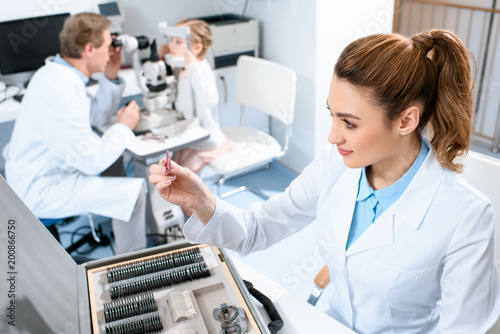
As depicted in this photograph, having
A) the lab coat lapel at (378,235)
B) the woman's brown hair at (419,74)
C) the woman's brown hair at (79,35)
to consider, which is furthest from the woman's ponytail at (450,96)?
the woman's brown hair at (79,35)

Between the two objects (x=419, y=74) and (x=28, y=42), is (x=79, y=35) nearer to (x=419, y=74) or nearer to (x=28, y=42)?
(x=28, y=42)

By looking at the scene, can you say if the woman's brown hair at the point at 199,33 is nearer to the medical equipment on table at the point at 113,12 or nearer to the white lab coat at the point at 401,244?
the medical equipment on table at the point at 113,12

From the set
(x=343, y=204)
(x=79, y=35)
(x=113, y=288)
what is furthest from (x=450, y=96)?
(x=79, y=35)

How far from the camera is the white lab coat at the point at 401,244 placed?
103 cm

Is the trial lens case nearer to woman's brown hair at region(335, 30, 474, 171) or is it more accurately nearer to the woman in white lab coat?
the woman in white lab coat

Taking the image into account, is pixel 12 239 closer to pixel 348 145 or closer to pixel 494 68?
pixel 348 145

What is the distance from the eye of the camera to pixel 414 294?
1.12 metres

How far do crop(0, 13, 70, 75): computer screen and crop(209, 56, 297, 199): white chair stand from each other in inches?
45.7

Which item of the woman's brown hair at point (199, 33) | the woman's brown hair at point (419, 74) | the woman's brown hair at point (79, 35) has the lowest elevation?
the woman's brown hair at point (199, 33)

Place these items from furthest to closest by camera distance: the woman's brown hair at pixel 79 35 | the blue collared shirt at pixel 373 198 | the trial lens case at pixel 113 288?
the woman's brown hair at pixel 79 35
the blue collared shirt at pixel 373 198
the trial lens case at pixel 113 288

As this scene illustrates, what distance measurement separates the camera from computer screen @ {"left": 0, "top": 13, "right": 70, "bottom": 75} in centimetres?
278

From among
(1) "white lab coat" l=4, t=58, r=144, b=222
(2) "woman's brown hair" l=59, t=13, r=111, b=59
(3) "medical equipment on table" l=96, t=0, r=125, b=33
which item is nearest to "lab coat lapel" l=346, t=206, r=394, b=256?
(1) "white lab coat" l=4, t=58, r=144, b=222

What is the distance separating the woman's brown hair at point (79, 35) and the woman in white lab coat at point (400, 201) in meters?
1.32

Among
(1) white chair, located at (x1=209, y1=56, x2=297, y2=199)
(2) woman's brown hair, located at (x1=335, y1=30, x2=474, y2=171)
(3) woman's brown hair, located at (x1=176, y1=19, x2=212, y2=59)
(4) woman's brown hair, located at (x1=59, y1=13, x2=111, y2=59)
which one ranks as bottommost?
(1) white chair, located at (x1=209, y1=56, x2=297, y2=199)
